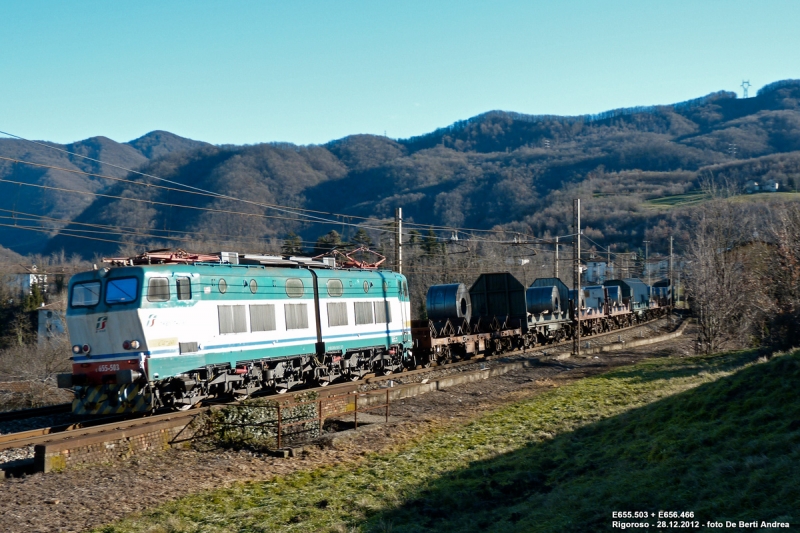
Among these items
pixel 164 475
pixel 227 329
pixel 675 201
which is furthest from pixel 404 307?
pixel 675 201

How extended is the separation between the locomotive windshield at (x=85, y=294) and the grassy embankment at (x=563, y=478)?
23.8ft

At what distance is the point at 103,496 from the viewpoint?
9906 millimetres

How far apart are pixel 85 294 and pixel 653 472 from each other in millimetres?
13207

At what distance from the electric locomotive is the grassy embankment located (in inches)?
219

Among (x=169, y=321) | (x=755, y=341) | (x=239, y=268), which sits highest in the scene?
(x=239, y=268)

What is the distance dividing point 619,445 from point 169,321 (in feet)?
33.5

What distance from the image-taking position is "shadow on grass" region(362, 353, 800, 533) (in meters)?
7.56

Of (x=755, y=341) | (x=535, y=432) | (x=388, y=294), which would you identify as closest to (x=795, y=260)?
(x=755, y=341)

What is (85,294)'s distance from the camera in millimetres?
15938

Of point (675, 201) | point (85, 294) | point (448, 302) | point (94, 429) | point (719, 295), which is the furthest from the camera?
point (675, 201)

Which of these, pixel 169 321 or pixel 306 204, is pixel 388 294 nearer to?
pixel 169 321

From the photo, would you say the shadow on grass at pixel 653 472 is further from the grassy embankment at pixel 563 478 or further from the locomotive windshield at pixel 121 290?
the locomotive windshield at pixel 121 290

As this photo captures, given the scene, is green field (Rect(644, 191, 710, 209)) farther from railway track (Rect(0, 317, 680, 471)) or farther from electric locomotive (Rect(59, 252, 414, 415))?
railway track (Rect(0, 317, 680, 471))

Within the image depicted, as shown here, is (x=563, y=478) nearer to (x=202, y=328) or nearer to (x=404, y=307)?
(x=202, y=328)
